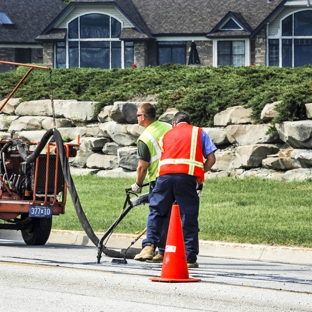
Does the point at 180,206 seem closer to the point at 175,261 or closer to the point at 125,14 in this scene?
the point at 175,261

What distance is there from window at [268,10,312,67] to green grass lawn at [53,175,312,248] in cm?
2787

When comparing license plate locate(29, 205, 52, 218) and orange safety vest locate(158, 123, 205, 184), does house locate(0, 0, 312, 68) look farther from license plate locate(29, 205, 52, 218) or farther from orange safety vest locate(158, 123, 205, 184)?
orange safety vest locate(158, 123, 205, 184)

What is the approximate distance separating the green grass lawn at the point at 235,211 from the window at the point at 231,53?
27959 millimetres

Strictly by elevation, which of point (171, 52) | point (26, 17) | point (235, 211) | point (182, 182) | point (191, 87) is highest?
point (26, 17)

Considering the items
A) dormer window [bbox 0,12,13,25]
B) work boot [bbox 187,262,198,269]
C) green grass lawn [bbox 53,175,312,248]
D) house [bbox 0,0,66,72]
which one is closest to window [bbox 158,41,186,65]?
house [bbox 0,0,66,72]

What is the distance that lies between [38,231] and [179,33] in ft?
122

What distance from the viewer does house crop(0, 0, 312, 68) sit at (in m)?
50.6

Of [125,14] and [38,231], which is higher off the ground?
[125,14]

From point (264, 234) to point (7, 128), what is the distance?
14.2m

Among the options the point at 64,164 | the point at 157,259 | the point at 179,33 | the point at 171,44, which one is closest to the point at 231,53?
the point at 179,33

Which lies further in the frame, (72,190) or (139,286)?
(72,190)

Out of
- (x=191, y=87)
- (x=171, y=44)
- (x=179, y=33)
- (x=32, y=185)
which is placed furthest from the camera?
(x=171, y=44)

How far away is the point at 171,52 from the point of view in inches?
2085

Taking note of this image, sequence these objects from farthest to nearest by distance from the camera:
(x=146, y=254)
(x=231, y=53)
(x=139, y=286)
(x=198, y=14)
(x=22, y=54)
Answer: (x=22, y=54) < (x=198, y=14) < (x=231, y=53) < (x=146, y=254) < (x=139, y=286)
